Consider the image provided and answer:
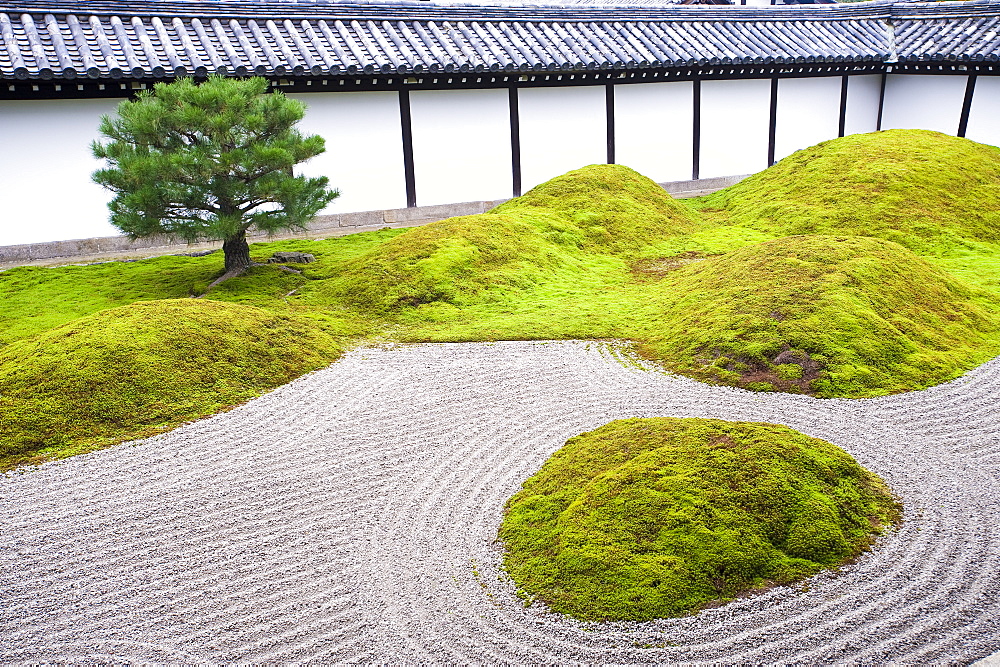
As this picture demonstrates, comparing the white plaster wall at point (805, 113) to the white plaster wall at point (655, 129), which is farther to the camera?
the white plaster wall at point (805, 113)

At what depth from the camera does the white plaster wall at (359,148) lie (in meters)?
13.9

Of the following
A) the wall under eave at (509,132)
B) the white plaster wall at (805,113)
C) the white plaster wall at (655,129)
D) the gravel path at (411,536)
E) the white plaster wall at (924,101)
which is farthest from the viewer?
the white plaster wall at (805,113)

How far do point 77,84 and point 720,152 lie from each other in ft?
41.9

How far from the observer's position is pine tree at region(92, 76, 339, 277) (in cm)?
991

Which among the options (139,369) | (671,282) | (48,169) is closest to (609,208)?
(671,282)

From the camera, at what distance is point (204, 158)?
32.6ft

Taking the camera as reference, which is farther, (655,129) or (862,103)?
(862,103)

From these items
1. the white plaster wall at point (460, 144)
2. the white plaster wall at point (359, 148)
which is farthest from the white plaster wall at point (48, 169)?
the white plaster wall at point (460, 144)

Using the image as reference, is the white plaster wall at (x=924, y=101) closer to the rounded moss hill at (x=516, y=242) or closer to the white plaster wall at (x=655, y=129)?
the white plaster wall at (x=655, y=129)

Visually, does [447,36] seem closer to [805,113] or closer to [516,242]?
[516,242]

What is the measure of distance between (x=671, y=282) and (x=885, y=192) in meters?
5.32

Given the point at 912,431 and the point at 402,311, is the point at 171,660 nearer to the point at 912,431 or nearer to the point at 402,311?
the point at 912,431

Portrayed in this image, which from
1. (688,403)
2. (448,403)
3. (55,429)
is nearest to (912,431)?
(688,403)

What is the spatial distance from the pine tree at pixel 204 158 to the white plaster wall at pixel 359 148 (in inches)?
124
